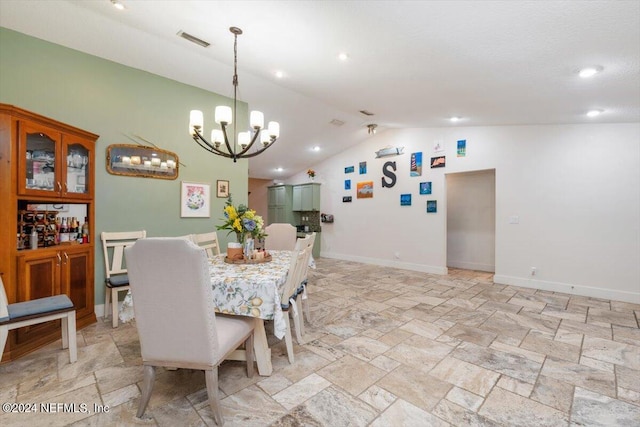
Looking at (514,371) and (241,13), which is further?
(241,13)

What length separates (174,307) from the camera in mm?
1506

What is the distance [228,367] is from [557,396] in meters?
2.31

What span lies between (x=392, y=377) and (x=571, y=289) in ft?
12.7

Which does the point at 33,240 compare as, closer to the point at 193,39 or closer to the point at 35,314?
the point at 35,314

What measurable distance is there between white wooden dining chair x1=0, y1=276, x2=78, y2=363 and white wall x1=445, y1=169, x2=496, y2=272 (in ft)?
20.0

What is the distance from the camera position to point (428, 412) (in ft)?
5.67

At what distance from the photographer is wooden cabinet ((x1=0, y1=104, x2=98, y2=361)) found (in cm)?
227

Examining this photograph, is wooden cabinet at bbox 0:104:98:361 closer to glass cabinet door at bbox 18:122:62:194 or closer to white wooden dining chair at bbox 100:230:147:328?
glass cabinet door at bbox 18:122:62:194

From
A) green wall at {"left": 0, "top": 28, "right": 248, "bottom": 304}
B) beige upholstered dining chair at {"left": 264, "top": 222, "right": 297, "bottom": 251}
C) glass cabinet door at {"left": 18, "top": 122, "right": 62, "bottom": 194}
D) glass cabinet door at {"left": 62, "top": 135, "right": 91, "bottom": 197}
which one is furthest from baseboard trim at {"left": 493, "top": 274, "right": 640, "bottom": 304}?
glass cabinet door at {"left": 18, "top": 122, "right": 62, "bottom": 194}

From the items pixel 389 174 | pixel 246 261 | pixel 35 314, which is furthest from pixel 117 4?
pixel 389 174

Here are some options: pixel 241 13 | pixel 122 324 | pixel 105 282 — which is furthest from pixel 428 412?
pixel 105 282

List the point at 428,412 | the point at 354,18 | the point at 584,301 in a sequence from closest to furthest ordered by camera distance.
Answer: the point at 428,412
the point at 354,18
the point at 584,301

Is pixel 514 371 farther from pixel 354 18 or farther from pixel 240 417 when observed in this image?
pixel 354 18

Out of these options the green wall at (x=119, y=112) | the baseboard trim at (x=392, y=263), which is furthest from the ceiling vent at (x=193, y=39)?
the baseboard trim at (x=392, y=263)
